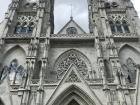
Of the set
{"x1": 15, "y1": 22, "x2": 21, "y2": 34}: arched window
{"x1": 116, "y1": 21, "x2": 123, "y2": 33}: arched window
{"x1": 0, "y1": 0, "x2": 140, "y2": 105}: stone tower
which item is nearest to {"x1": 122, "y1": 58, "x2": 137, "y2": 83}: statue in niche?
{"x1": 0, "y1": 0, "x2": 140, "y2": 105}: stone tower

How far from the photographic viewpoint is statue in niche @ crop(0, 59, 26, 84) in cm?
1931

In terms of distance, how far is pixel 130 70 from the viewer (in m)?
20.1

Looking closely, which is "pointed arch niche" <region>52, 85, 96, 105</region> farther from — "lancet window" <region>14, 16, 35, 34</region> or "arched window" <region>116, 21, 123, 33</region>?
"arched window" <region>116, 21, 123, 33</region>

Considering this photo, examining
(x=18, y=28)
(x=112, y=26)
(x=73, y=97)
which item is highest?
(x=112, y=26)

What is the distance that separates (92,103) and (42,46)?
8.38 meters

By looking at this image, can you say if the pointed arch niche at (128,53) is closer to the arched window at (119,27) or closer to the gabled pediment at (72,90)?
the arched window at (119,27)

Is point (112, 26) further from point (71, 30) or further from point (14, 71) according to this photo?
point (14, 71)

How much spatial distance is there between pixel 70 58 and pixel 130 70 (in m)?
6.14

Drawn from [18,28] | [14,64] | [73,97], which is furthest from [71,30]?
[73,97]

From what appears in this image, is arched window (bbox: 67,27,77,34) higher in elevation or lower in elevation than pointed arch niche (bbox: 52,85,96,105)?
higher

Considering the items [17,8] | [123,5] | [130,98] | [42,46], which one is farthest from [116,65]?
[17,8]

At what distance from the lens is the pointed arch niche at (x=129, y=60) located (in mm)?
19719

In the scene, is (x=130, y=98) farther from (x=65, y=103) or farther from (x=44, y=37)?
(x=44, y=37)

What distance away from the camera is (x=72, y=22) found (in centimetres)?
2608
